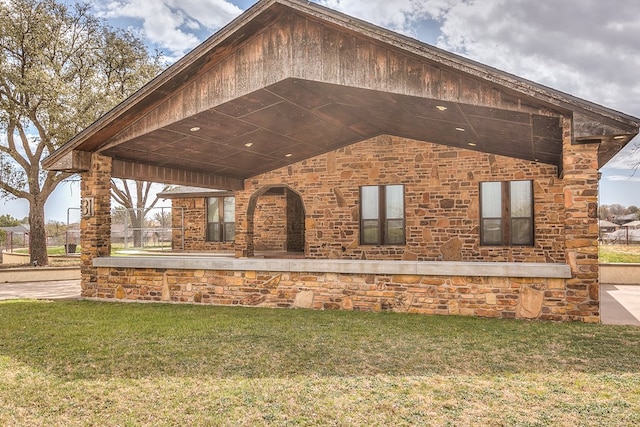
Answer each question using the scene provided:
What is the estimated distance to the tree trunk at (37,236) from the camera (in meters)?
19.0

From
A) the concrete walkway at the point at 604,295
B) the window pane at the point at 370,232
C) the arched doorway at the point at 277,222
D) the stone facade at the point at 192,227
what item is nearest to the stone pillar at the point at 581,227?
the concrete walkway at the point at 604,295

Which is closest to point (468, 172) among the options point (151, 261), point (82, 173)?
point (151, 261)

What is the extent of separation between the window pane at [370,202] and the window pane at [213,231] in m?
7.82

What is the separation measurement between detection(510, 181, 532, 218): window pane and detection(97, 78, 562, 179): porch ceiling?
87cm

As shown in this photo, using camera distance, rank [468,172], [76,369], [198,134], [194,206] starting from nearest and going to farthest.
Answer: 1. [76,369]
2. [198,134]
3. [468,172]
4. [194,206]

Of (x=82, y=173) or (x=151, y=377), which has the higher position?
(x=82, y=173)

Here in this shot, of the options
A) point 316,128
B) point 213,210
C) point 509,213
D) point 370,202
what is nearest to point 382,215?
point 370,202

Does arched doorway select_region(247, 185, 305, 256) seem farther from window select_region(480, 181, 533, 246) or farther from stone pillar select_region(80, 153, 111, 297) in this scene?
window select_region(480, 181, 533, 246)

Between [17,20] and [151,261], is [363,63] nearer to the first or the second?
[151,261]

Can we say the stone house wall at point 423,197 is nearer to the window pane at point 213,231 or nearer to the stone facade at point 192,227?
the window pane at point 213,231

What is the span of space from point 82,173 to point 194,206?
28.5 ft

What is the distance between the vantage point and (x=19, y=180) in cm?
1964

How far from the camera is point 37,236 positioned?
1919cm

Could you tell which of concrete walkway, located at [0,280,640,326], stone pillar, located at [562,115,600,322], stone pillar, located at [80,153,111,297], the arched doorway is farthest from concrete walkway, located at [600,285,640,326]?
stone pillar, located at [80,153,111,297]
